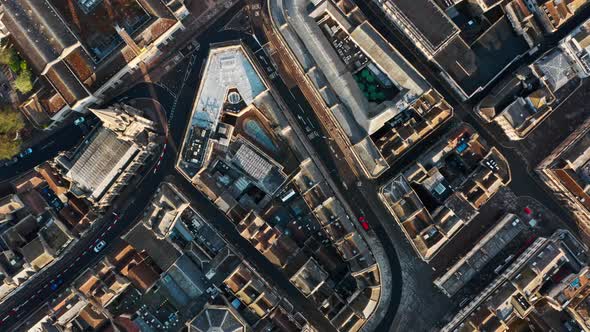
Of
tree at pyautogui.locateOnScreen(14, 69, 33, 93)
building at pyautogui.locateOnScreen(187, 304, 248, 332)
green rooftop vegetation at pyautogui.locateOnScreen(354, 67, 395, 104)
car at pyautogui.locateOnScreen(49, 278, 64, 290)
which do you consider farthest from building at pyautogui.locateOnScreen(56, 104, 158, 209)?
green rooftop vegetation at pyautogui.locateOnScreen(354, 67, 395, 104)

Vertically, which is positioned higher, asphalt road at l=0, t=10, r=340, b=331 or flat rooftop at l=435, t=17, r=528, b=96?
asphalt road at l=0, t=10, r=340, b=331

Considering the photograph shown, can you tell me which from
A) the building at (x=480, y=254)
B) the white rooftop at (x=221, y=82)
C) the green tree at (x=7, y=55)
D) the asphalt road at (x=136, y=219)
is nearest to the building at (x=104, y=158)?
the asphalt road at (x=136, y=219)

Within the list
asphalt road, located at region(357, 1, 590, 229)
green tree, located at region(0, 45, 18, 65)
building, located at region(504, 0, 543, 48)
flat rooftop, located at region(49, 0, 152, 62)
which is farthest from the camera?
flat rooftop, located at region(49, 0, 152, 62)

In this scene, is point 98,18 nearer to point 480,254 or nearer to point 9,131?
point 9,131

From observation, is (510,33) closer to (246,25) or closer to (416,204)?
(416,204)

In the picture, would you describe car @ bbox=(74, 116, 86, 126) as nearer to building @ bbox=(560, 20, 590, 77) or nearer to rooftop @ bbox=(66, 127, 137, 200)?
rooftop @ bbox=(66, 127, 137, 200)

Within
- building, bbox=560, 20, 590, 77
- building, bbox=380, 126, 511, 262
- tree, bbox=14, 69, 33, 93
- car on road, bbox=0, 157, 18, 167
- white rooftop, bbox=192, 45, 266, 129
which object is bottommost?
building, bbox=380, 126, 511, 262
